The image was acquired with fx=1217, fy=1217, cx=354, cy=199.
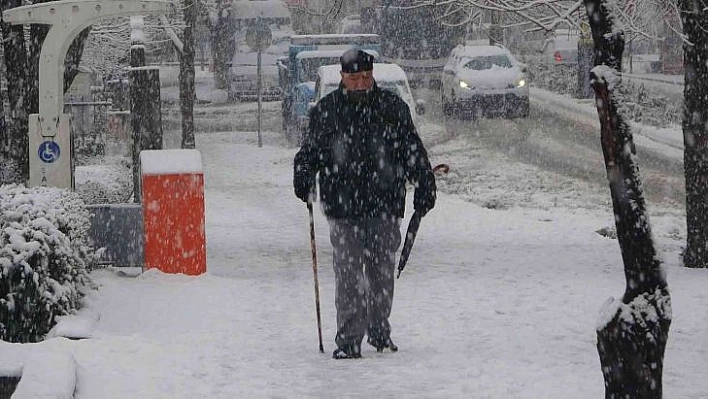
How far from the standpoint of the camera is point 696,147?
10.3m

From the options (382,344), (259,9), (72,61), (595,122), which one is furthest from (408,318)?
(259,9)

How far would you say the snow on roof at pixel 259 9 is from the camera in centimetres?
3700

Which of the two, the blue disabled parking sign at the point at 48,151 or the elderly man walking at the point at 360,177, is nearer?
the elderly man walking at the point at 360,177

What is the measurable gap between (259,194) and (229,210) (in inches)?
69.3

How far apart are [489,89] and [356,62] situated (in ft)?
71.2

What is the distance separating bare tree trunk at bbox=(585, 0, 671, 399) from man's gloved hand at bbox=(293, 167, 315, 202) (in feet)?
8.06

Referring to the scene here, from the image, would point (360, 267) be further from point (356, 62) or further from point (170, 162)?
point (170, 162)

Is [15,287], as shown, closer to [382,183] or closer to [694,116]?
[382,183]

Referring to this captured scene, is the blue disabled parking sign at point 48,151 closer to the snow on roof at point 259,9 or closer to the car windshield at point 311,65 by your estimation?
the car windshield at point 311,65

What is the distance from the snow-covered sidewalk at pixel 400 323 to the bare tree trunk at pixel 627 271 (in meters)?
1.28

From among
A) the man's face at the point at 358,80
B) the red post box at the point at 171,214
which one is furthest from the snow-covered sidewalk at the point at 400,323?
the man's face at the point at 358,80

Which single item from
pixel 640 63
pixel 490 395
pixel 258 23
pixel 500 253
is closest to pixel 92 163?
pixel 500 253

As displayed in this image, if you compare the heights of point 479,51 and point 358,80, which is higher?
point 479,51

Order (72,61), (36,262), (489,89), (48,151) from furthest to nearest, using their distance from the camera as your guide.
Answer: (489,89), (72,61), (48,151), (36,262)
